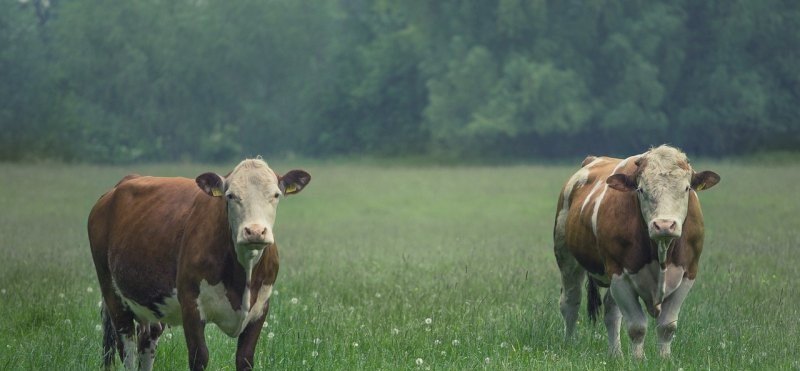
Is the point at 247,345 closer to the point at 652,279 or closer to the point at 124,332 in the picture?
the point at 124,332

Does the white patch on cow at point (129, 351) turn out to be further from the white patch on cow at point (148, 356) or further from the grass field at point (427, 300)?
the grass field at point (427, 300)

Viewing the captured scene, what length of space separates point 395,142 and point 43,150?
21085mm

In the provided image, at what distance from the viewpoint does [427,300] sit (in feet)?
35.9

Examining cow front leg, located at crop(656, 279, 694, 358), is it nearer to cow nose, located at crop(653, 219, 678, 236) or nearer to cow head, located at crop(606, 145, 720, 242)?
cow head, located at crop(606, 145, 720, 242)

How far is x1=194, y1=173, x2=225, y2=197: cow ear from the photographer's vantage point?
268 inches

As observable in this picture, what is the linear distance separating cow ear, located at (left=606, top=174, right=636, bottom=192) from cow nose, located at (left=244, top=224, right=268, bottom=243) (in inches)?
113

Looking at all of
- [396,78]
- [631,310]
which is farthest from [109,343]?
[396,78]

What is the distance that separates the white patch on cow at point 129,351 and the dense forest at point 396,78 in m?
45.8

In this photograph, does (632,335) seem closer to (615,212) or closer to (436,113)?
(615,212)

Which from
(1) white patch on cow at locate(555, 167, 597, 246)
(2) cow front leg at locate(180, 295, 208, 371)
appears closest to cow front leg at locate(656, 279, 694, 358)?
(1) white patch on cow at locate(555, 167, 597, 246)

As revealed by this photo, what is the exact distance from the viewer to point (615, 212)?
27.5ft

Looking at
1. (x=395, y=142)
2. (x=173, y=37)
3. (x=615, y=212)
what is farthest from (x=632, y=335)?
(x=173, y=37)

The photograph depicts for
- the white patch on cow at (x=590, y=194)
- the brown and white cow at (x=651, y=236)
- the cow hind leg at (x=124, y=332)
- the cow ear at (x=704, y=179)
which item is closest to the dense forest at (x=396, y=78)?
the cow hind leg at (x=124, y=332)

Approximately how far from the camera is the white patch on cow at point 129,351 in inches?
309
